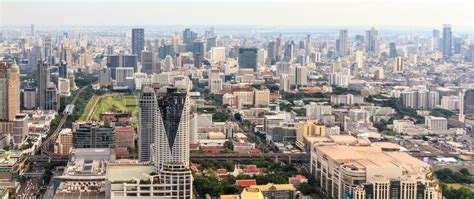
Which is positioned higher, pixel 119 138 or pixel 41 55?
pixel 41 55

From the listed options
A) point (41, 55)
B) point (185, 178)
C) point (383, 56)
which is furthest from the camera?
point (383, 56)

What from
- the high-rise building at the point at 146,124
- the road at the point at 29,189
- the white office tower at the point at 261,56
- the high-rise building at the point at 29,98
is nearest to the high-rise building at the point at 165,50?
the white office tower at the point at 261,56

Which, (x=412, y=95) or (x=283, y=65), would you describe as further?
(x=283, y=65)

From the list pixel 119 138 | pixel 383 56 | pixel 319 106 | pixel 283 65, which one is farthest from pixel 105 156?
pixel 383 56

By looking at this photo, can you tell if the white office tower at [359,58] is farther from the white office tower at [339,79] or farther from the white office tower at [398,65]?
the white office tower at [339,79]

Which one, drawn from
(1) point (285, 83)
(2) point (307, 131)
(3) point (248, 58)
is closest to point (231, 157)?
(2) point (307, 131)

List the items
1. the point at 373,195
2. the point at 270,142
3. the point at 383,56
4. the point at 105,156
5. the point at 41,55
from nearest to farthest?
the point at 373,195
the point at 105,156
the point at 270,142
the point at 41,55
the point at 383,56

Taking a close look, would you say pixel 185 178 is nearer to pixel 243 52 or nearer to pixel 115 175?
pixel 115 175
